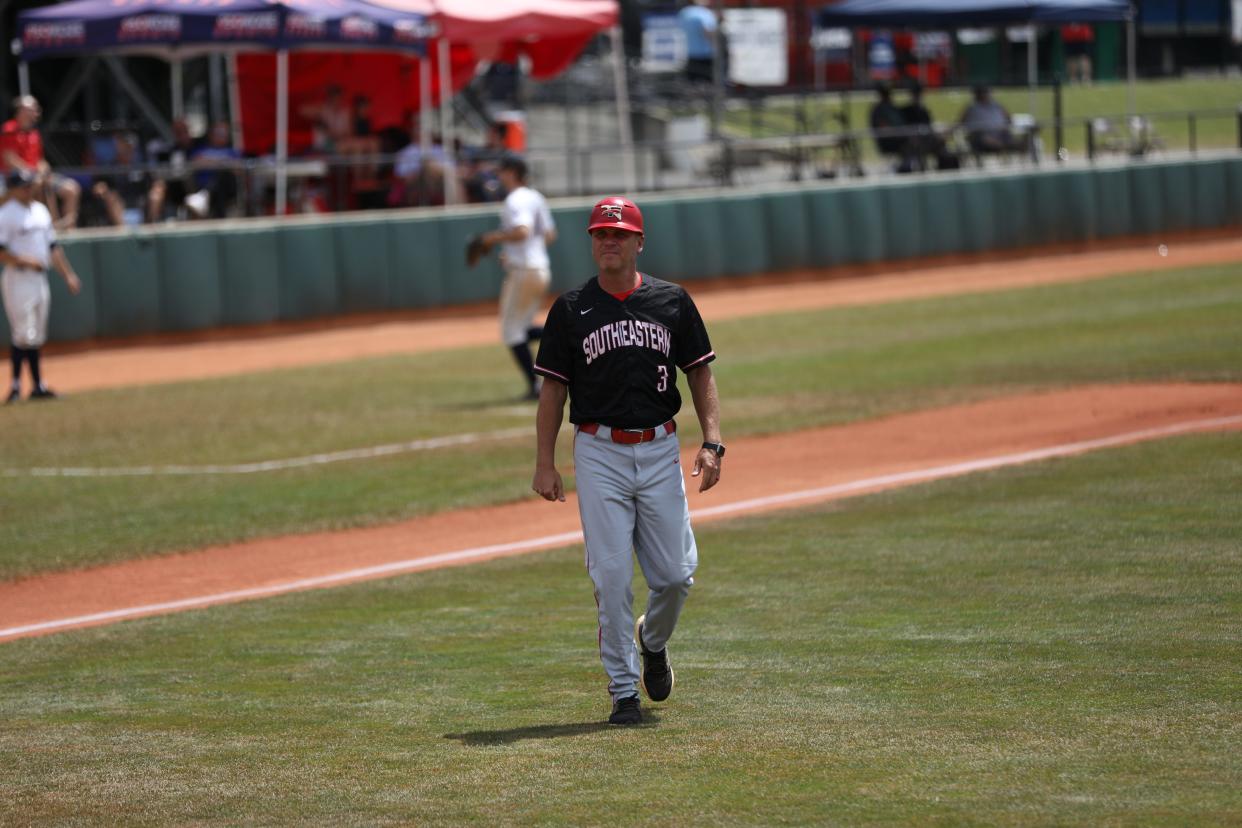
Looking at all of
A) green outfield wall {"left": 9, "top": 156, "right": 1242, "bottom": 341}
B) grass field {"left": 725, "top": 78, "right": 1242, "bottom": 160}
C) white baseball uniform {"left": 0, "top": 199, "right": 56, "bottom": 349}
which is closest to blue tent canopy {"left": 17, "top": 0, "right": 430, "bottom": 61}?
green outfield wall {"left": 9, "top": 156, "right": 1242, "bottom": 341}

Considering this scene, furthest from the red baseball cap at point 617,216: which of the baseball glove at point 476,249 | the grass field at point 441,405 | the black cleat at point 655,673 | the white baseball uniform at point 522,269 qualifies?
the baseball glove at point 476,249

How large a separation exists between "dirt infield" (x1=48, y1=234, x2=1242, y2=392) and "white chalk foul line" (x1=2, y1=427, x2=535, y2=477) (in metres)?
5.57

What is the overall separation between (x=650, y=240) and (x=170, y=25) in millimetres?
7403

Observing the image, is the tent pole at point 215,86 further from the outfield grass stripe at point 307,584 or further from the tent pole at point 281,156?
the outfield grass stripe at point 307,584

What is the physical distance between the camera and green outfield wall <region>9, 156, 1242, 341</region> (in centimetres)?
2241

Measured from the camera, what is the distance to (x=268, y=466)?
1432 cm

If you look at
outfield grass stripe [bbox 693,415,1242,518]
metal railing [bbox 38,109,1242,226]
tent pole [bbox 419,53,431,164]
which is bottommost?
outfield grass stripe [bbox 693,415,1242,518]

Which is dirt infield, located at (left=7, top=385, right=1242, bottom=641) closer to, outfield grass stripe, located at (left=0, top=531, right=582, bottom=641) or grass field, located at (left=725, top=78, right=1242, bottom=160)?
outfield grass stripe, located at (left=0, top=531, right=582, bottom=641)

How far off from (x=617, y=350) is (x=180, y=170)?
17903mm

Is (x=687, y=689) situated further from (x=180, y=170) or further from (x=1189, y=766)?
(x=180, y=170)

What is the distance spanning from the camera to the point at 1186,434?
1299 centimetres

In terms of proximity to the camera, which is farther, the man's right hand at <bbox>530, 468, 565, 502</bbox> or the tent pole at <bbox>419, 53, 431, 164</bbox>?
the tent pole at <bbox>419, 53, 431, 164</bbox>

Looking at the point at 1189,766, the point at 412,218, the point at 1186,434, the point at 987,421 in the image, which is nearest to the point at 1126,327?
the point at 987,421

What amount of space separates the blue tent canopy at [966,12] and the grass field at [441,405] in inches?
348
